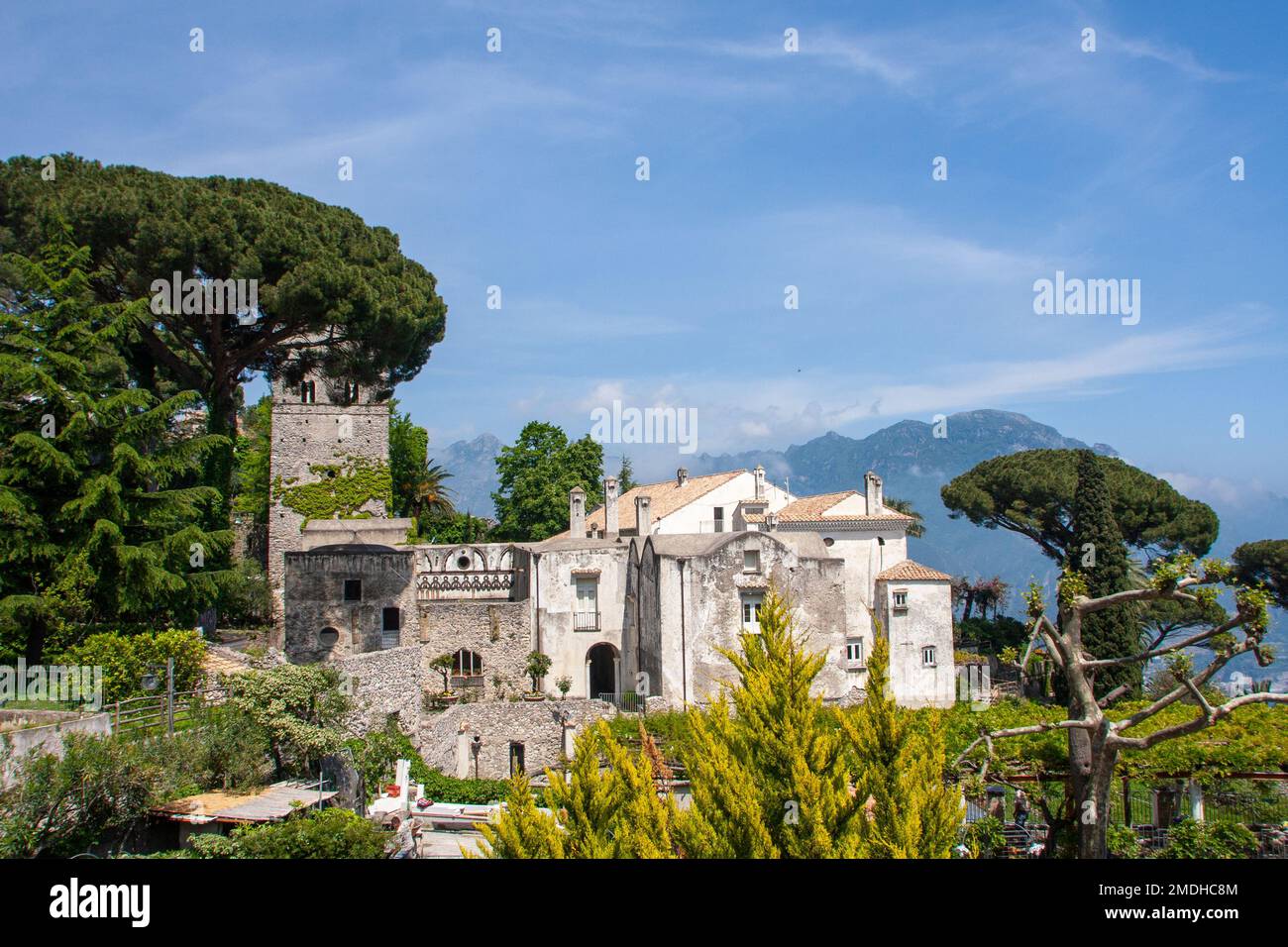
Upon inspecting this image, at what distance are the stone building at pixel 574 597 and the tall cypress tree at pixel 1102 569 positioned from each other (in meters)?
6.33

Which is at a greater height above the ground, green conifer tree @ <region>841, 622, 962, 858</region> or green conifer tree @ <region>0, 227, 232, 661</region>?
green conifer tree @ <region>0, 227, 232, 661</region>

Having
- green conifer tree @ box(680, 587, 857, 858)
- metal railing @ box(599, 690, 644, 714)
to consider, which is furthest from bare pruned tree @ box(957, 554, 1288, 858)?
metal railing @ box(599, 690, 644, 714)

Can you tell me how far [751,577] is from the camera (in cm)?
3675

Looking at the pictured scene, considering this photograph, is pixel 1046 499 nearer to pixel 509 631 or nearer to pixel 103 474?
pixel 509 631

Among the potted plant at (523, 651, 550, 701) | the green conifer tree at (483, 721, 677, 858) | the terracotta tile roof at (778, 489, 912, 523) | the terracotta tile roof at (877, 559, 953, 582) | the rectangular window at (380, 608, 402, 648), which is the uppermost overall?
the terracotta tile roof at (778, 489, 912, 523)

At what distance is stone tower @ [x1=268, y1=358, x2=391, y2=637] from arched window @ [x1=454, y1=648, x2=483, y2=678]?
9.28 metres

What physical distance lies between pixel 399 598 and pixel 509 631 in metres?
4.81

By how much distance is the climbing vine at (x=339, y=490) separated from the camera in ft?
141

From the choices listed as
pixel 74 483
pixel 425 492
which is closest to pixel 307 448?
pixel 425 492

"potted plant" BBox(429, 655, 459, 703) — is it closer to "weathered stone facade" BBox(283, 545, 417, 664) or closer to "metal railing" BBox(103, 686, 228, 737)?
"weathered stone facade" BBox(283, 545, 417, 664)

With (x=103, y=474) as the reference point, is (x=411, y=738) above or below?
below

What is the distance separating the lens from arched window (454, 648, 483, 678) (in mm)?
38438

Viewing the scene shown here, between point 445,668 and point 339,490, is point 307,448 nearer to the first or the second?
point 339,490

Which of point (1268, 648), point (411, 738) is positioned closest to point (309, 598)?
point (411, 738)
